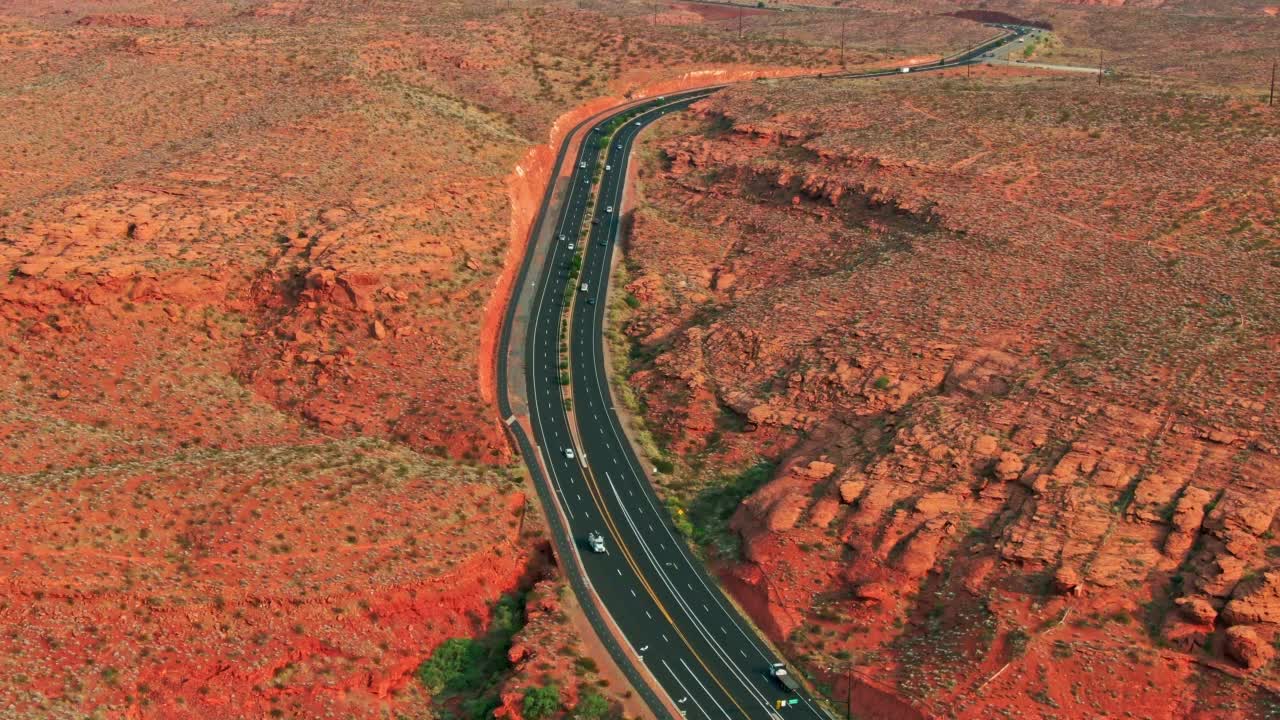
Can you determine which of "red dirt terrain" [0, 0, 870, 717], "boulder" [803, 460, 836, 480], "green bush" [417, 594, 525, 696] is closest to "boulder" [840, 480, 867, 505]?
"boulder" [803, 460, 836, 480]

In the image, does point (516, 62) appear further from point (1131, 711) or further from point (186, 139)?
point (1131, 711)

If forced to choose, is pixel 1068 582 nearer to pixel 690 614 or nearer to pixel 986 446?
pixel 986 446

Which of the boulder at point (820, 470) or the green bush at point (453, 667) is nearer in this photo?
the green bush at point (453, 667)

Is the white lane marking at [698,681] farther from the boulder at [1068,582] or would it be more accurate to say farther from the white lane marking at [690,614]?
the boulder at [1068,582]

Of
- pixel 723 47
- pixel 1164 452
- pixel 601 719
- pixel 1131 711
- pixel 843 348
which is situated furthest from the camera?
pixel 723 47

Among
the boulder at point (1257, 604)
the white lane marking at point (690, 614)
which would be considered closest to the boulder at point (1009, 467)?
the boulder at point (1257, 604)

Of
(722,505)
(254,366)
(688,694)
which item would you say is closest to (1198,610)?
(688,694)

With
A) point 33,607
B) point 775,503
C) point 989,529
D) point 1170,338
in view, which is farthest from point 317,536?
point 1170,338
